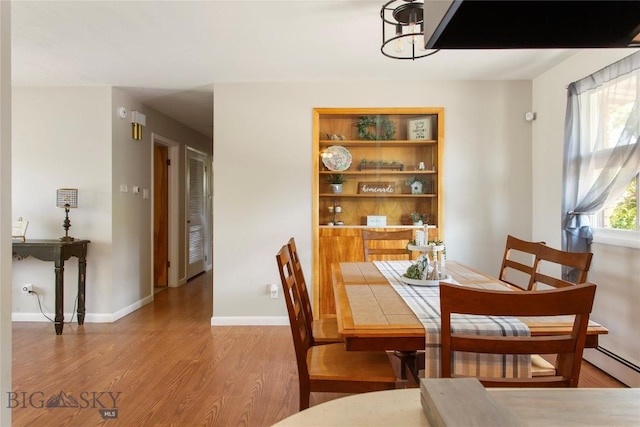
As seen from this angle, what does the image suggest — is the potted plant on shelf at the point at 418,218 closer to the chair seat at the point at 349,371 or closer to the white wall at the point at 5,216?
the chair seat at the point at 349,371

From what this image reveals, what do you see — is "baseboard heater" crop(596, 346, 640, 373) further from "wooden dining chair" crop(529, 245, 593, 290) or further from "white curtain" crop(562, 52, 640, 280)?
"wooden dining chair" crop(529, 245, 593, 290)

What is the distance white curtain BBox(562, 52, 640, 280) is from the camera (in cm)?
237

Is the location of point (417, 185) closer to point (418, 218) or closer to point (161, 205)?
point (418, 218)

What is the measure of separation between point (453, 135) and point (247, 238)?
224 centimetres

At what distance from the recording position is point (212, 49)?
2.89 metres

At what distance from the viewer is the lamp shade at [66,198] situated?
141 inches

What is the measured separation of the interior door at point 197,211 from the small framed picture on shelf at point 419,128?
3475 mm

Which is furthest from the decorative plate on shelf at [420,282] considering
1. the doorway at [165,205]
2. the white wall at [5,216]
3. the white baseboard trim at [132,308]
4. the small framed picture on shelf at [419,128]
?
the doorway at [165,205]

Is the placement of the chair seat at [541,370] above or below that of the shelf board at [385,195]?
below

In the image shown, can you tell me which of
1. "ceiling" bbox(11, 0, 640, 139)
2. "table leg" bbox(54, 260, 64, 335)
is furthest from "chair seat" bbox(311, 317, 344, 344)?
"table leg" bbox(54, 260, 64, 335)

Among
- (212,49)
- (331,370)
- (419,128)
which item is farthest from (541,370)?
(212,49)

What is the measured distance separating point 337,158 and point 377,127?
20.2 inches

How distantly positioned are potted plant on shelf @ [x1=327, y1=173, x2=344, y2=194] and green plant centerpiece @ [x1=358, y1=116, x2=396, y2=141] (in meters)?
0.48

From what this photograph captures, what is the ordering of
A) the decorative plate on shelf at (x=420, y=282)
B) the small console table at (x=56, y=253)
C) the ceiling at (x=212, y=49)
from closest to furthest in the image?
the decorative plate on shelf at (x=420, y=282) < the ceiling at (x=212, y=49) < the small console table at (x=56, y=253)
